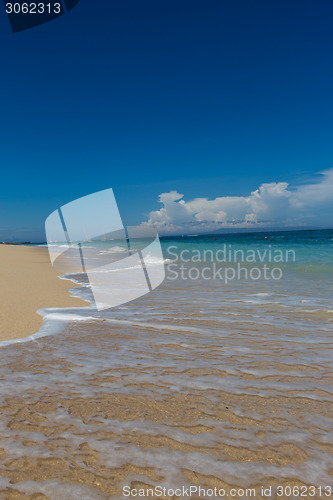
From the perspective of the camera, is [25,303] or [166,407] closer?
[166,407]

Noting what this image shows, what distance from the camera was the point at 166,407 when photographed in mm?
3039

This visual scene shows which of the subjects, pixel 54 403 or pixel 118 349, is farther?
pixel 118 349

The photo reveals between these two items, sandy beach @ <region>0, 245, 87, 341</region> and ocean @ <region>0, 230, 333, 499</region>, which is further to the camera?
sandy beach @ <region>0, 245, 87, 341</region>

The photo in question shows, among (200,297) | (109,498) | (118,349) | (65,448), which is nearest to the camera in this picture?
(109,498)

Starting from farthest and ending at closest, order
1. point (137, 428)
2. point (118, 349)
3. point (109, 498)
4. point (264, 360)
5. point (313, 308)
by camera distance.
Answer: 1. point (313, 308)
2. point (118, 349)
3. point (264, 360)
4. point (137, 428)
5. point (109, 498)

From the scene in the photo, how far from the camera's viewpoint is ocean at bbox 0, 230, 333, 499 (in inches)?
85.5

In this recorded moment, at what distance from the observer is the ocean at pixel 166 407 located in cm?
217

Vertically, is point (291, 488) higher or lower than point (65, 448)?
lower

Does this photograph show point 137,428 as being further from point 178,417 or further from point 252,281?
point 252,281

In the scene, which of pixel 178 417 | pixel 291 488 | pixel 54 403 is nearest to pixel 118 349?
pixel 54 403

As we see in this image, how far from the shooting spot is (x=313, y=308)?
294 inches

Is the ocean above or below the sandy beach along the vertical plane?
below

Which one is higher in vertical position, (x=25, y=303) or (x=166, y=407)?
(x=25, y=303)

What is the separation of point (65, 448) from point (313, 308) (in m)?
6.91
